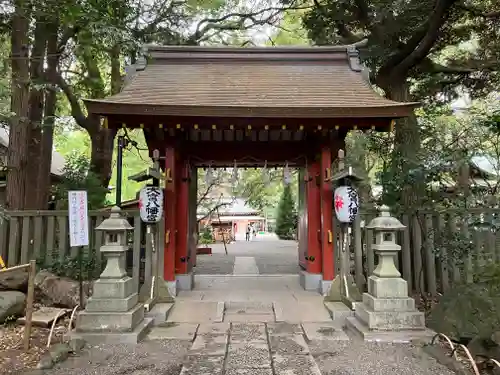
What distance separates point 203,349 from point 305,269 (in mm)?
3414

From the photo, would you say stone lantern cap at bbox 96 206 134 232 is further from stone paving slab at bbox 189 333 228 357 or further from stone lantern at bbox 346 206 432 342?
stone lantern at bbox 346 206 432 342

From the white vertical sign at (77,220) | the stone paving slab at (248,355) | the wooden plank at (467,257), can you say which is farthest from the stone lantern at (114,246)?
the wooden plank at (467,257)

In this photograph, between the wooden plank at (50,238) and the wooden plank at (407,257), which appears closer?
the wooden plank at (407,257)

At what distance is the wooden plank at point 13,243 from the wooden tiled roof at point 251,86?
2.57 meters

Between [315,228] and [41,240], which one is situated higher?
[315,228]

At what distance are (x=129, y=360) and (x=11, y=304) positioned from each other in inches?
98.3

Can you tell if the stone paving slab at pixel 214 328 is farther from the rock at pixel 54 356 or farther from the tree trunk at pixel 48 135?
the tree trunk at pixel 48 135

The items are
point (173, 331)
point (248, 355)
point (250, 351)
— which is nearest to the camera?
point (248, 355)

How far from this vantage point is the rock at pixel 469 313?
13.4 feet

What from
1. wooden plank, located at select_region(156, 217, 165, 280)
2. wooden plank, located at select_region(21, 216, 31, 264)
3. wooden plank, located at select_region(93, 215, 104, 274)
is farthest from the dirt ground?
wooden plank, located at select_region(156, 217, 165, 280)

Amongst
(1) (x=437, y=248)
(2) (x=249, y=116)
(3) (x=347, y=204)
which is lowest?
(1) (x=437, y=248)

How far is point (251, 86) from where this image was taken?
6.77 metres

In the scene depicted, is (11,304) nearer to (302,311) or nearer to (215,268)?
(302,311)

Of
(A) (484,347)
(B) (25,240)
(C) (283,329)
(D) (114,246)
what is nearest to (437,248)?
(A) (484,347)
